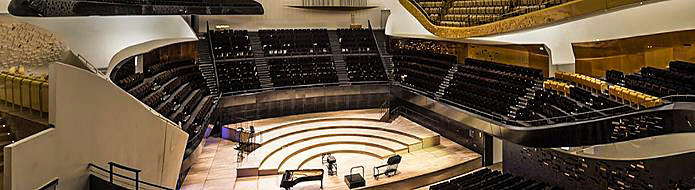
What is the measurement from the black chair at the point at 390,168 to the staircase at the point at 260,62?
199 inches

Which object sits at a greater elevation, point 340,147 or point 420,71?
point 420,71

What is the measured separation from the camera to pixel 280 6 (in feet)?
52.3

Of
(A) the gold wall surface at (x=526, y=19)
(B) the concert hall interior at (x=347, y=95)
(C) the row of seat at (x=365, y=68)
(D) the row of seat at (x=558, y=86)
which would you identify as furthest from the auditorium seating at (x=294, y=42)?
(D) the row of seat at (x=558, y=86)

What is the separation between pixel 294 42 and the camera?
15211 mm

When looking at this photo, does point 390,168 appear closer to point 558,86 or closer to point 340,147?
point 340,147

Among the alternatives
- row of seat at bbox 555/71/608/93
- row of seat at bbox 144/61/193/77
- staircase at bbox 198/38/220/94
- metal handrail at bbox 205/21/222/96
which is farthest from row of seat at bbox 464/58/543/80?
row of seat at bbox 144/61/193/77

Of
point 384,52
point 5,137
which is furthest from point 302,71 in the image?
point 5,137

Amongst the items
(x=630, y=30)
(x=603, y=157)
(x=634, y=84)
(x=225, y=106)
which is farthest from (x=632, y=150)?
(x=225, y=106)

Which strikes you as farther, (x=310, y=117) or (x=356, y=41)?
(x=356, y=41)

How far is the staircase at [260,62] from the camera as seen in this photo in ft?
44.0

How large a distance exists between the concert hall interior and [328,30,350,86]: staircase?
7 cm

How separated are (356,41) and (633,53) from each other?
8462mm

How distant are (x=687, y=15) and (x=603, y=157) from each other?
2.50 meters

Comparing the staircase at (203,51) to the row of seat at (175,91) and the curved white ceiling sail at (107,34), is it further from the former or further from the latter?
the curved white ceiling sail at (107,34)
